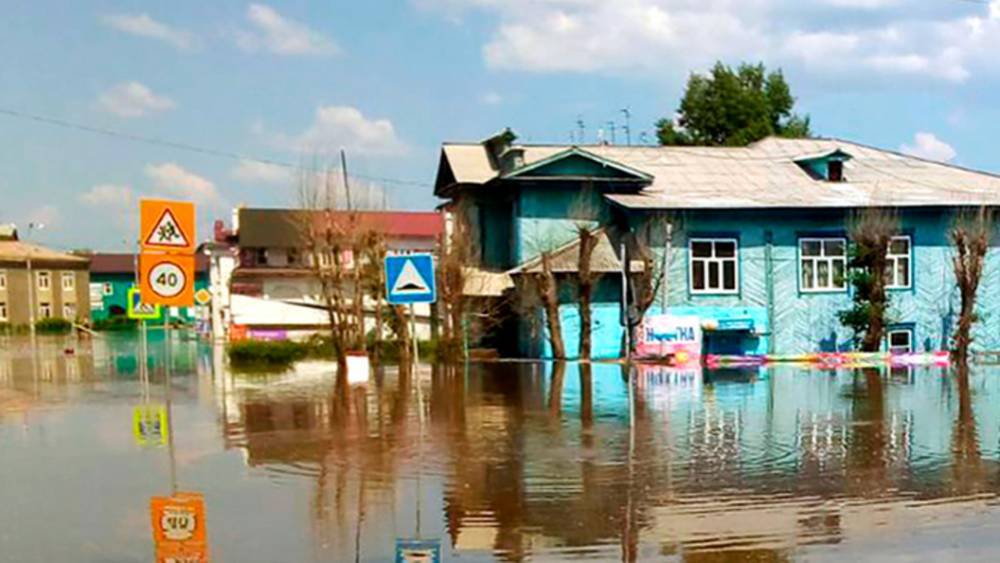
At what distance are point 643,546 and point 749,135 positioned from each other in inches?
2349

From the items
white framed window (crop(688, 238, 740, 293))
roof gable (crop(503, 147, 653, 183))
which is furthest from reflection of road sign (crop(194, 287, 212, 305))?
white framed window (crop(688, 238, 740, 293))

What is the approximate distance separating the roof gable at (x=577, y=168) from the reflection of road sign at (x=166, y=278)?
23.0 m

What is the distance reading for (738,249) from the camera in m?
36.6

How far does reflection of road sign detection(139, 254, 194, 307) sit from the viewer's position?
1311 cm

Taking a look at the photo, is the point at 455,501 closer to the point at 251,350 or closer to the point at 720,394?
the point at 720,394

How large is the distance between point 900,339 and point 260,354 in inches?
820

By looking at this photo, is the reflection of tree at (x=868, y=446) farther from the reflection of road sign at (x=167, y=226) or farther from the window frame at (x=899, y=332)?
the window frame at (x=899, y=332)

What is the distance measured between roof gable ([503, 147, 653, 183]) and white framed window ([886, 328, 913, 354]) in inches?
374

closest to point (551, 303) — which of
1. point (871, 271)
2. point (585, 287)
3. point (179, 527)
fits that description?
point (585, 287)

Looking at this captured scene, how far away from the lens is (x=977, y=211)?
36.4 metres

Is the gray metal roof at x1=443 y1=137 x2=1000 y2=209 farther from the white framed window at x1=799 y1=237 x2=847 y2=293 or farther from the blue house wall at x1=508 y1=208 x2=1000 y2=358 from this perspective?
the white framed window at x1=799 y1=237 x2=847 y2=293

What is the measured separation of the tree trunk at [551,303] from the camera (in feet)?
111

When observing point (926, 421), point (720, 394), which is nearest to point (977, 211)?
point (720, 394)

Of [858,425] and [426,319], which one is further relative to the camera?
[426,319]
